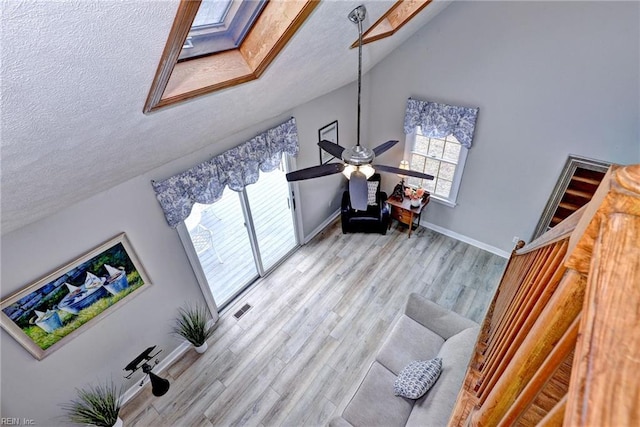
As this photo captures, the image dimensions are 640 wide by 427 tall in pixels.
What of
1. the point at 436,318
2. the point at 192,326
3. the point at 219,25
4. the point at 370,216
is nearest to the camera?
the point at 219,25

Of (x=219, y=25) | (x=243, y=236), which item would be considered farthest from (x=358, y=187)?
(x=243, y=236)

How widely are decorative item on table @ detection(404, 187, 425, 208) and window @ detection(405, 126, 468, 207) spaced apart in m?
0.11

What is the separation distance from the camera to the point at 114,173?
241cm

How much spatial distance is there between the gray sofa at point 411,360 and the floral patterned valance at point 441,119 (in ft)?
7.84

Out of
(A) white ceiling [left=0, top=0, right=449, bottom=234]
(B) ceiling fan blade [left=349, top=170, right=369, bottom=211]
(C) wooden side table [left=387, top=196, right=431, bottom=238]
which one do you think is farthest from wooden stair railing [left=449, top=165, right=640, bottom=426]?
(C) wooden side table [left=387, top=196, right=431, bottom=238]

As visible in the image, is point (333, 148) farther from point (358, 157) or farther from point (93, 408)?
point (93, 408)

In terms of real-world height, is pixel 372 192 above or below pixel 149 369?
above

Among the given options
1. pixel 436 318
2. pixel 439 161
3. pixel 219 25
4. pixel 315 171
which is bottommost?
pixel 436 318

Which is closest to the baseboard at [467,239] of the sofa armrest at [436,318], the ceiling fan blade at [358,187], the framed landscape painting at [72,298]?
the sofa armrest at [436,318]

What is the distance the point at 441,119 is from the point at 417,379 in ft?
11.1

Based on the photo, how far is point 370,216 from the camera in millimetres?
5348

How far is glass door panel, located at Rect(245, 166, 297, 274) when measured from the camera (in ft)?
16.4

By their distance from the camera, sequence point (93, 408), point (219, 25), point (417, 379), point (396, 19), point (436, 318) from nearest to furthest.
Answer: point (219, 25), point (417, 379), point (93, 408), point (396, 19), point (436, 318)

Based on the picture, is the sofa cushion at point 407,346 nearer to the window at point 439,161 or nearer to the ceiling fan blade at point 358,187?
the ceiling fan blade at point 358,187
